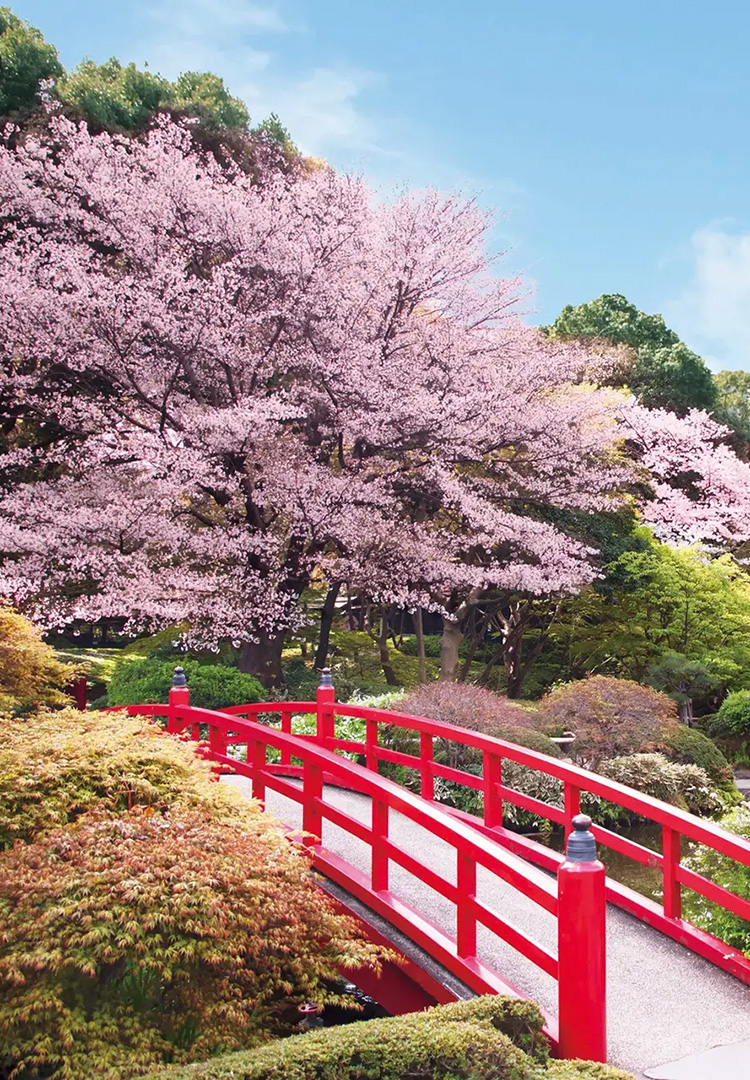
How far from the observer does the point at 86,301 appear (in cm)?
1482

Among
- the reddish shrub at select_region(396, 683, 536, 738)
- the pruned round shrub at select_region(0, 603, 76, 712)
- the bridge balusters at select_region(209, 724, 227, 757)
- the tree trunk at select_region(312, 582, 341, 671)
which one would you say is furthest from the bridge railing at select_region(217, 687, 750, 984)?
the tree trunk at select_region(312, 582, 341, 671)

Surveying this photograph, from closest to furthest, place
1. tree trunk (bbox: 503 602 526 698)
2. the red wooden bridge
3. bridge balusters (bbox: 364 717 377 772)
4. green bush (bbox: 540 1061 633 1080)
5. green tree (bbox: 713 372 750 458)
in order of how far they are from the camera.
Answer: green bush (bbox: 540 1061 633 1080)
the red wooden bridge
bridge balusters (bbox: 364 717 377 772)
tree trunk (bbox: 503 602 526 698)
green tree (bbox: 713 372 750 458)

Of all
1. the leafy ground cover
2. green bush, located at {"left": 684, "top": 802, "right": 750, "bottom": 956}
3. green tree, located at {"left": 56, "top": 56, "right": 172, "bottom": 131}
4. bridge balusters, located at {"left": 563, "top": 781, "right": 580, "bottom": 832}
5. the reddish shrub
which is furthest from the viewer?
green tree, located at {"left": 56, "top": 56, "right": 172, "bottom": 131}

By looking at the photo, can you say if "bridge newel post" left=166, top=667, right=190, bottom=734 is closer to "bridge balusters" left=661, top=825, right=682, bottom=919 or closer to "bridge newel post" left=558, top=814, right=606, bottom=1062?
"bridge balusters" left=661, top=825, right=682, bottom=919

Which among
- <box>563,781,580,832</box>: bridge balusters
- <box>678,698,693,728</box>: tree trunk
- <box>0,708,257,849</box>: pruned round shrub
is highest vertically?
<box>0,708,257,849</box>: pruned round shrub

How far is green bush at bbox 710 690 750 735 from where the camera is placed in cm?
1670

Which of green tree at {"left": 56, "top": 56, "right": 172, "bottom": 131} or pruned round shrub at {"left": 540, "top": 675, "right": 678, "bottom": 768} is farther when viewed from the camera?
green tree at {"left": 56, "top": 56, "right": 172, "bottom": 131}

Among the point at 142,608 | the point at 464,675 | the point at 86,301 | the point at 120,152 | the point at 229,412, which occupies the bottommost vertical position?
the point at 464,675

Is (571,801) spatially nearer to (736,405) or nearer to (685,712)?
(685,712)

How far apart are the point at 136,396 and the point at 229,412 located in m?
2.33

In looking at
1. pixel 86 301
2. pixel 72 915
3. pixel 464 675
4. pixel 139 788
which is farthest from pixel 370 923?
pixel 464 675

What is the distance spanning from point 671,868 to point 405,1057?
2507 mm

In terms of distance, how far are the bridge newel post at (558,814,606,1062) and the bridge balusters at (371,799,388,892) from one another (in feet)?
5.41

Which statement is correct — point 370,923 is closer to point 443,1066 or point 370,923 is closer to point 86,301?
point 443,1066
